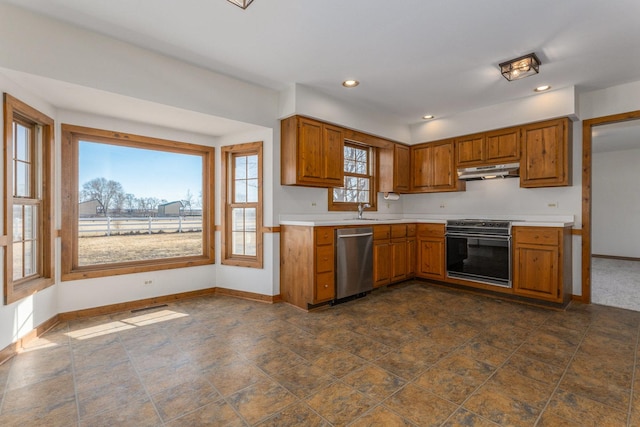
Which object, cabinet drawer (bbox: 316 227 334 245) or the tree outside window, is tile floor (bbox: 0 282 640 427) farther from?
the tree outside window

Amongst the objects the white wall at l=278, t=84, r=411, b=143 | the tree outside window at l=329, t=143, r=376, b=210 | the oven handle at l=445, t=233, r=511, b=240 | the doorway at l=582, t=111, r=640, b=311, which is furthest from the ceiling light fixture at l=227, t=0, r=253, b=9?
the doorway at l=582, t=111, r=640, b=311

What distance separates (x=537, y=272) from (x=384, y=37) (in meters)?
3.15

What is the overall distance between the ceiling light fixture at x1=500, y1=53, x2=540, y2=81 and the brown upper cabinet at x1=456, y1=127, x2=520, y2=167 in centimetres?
117

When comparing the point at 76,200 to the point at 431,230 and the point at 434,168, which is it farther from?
the point at 434,168

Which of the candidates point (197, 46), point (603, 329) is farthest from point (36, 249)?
point (603, 329)

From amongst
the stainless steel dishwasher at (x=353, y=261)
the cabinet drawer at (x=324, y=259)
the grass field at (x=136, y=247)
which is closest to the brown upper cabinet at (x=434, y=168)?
the stainless steel dishwasher at (x=353, y=261)

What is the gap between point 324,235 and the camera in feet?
11.8

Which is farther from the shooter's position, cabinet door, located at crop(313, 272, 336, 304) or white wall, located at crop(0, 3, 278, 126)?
cabinet door, located at crop(313, 272, 336, 304)

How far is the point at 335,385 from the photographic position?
203cm

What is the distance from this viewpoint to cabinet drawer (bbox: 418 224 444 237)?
454 cm

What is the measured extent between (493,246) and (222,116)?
145 inches

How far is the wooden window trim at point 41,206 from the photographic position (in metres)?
2.43

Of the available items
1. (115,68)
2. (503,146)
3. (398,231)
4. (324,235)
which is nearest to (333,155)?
(324,235)

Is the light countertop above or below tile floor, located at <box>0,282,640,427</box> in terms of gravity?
above
